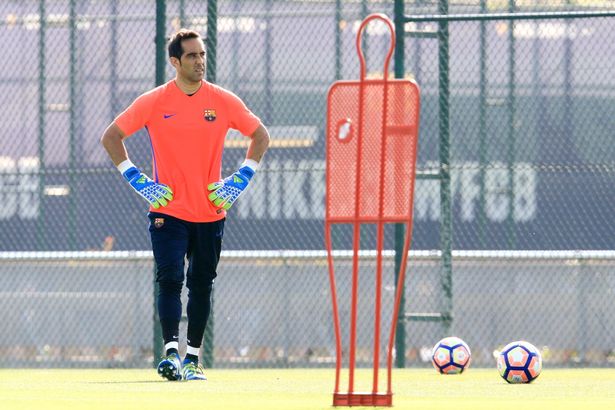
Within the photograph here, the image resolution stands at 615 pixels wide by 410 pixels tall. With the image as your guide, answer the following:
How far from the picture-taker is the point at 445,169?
35.9ft

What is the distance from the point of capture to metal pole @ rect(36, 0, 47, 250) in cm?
1401

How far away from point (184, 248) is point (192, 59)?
1046 mm

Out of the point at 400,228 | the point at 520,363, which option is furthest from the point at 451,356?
the point at 400,228

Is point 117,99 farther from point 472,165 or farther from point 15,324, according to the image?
point 472,165

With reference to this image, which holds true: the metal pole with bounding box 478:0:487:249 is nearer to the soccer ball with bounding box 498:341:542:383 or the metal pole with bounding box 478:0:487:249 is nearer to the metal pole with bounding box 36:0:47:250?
the metal pole with bounding box 36:0:47:250

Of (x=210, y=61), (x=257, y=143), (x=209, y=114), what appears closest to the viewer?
(x=209, y=114)

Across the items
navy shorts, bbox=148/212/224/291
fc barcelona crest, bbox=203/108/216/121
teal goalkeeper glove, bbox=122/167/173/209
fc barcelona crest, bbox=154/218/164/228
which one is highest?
fc barcelona crest, bbox=203/108/216/121

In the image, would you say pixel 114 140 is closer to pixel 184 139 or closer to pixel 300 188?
pixel 184 139

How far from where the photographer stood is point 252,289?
42.7ft

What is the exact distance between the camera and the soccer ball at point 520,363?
805 cm

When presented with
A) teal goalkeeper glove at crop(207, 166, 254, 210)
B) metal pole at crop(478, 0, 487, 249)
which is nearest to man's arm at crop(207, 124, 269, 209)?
teal goalkeeper glove at crop(207, 166, 254, 210)

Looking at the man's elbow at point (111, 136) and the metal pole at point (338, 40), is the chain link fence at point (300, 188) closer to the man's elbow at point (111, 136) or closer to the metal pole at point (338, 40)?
the metal pole at point (338, 40)

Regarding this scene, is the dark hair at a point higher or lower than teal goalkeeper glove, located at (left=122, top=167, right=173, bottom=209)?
higher

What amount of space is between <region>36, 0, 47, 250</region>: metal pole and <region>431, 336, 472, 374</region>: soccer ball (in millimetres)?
5676
